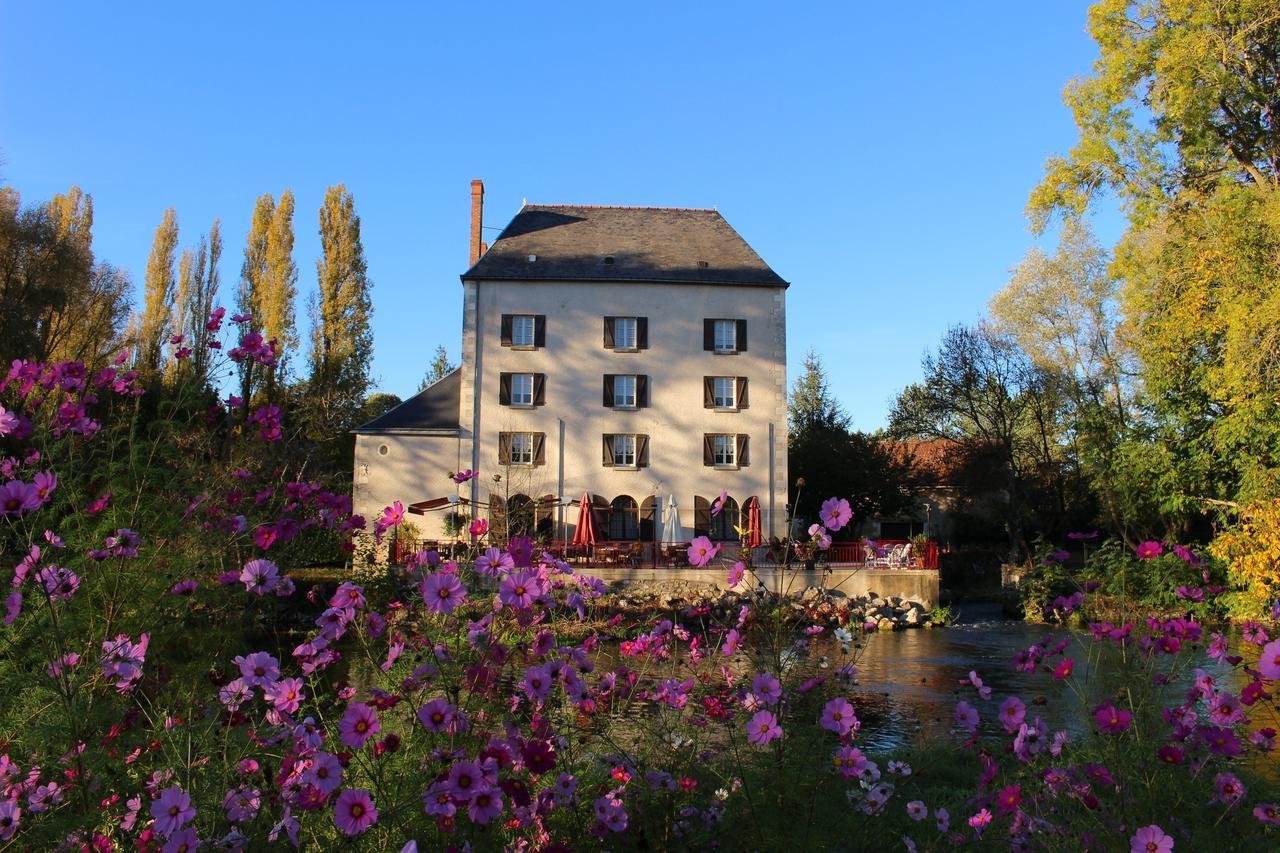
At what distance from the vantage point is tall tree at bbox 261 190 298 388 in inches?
1404

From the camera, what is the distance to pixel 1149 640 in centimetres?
375

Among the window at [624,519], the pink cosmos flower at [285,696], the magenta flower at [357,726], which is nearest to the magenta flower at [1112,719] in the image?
the magenta flower at [357,726]

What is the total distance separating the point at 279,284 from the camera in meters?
36.1

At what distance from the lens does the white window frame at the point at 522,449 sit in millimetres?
30281

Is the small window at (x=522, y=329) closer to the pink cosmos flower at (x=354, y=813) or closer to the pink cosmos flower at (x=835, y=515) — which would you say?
the pink cosmos flower at (x=835, y=515)

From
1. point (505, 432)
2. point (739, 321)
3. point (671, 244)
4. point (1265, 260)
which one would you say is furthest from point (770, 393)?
point (1265, 260)

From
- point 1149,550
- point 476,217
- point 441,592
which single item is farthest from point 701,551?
point 476,217

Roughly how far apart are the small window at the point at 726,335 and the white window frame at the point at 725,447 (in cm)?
296

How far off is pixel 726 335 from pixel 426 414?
1048cm

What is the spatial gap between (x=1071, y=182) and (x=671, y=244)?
14.2 meters

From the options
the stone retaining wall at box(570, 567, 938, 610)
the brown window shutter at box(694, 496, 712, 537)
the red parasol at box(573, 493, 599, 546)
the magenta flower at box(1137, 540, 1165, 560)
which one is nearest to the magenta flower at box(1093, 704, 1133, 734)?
the magenta flower at box(1137, 540, 1165, 560)

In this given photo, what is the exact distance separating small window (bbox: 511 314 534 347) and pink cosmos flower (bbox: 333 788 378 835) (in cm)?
2909

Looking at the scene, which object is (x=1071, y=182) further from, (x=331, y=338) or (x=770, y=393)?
(x=331, y=338)

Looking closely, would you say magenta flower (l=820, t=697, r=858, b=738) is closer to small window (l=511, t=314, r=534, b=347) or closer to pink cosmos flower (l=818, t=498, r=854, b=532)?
pink cosmos flower (l=818, t=498, r=854, b=532)
